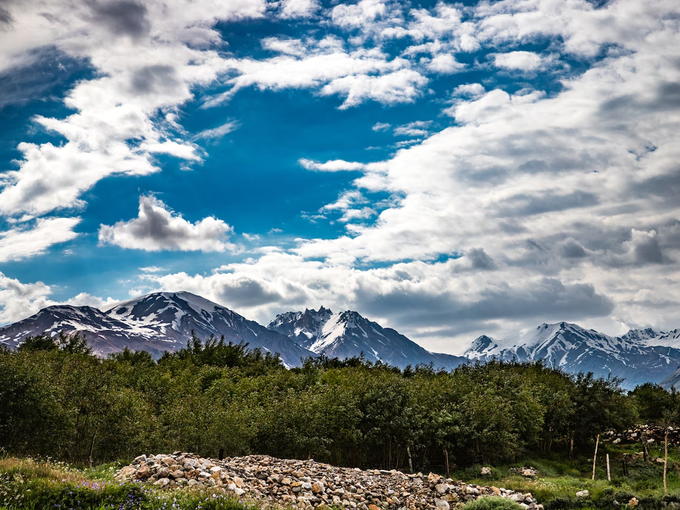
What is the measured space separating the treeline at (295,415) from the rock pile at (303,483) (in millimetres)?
10036

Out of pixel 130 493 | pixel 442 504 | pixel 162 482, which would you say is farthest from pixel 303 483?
pixel 130 493

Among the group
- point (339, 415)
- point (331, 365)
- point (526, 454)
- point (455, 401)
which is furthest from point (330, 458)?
point (331, 365)

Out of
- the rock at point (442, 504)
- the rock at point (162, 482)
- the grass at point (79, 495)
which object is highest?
the grass at point (79, 495)

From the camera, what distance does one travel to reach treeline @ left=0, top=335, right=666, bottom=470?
37.8 m

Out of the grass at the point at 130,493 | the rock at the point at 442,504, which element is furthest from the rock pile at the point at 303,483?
the grass at the point at 130,493

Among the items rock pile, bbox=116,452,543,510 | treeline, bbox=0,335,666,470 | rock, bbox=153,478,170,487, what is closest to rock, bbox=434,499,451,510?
rock pile, bbox=116,452,543,510

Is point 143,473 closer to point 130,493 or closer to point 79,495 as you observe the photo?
point 130,493

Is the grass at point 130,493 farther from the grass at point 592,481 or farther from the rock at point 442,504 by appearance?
the rock at point 442,504

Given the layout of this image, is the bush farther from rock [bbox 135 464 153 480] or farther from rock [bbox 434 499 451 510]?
rock [bbox 135 464 153 480]

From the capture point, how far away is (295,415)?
142 feet

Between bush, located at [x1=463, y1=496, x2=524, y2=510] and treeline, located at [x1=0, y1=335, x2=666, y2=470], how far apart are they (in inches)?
743

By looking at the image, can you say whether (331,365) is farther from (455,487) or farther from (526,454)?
(455,487)

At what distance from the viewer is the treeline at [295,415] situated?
37.8 meters

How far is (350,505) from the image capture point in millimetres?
25812
